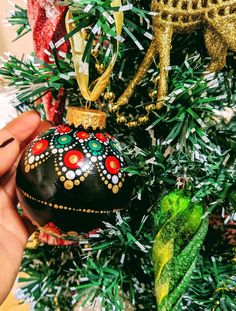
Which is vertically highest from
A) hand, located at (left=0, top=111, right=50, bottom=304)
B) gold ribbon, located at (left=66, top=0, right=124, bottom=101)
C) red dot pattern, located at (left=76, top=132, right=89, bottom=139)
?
gold ribbon, located at (left=66, top=0, right=124, bottom=101)

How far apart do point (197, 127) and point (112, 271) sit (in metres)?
0.25

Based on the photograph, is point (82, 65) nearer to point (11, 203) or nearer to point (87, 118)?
point (87, 118)

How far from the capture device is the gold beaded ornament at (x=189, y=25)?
17.2 inches

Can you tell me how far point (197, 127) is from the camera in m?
0.46

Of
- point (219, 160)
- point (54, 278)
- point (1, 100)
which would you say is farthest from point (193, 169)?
point (1, 100)

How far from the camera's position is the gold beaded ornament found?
44cm

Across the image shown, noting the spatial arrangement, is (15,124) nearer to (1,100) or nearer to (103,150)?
(103,150)

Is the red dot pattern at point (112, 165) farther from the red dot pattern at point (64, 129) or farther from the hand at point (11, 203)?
the hand at point (11, 203)

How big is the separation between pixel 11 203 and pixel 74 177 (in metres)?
0.21

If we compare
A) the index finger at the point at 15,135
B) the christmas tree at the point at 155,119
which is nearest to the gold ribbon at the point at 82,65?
the christmas tree at the point at 155,119

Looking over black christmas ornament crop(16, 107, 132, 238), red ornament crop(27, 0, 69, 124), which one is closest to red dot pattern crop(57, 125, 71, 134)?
black christmas ornament crop(16, 107, 132, 238)

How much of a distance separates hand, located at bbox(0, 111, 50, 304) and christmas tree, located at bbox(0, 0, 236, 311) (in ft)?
0.13

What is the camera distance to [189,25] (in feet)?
1.47

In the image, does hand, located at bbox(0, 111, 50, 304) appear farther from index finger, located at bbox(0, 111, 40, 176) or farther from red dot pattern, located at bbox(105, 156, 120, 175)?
red dot pattern, located at bbox(105, 156, 120, 175)
